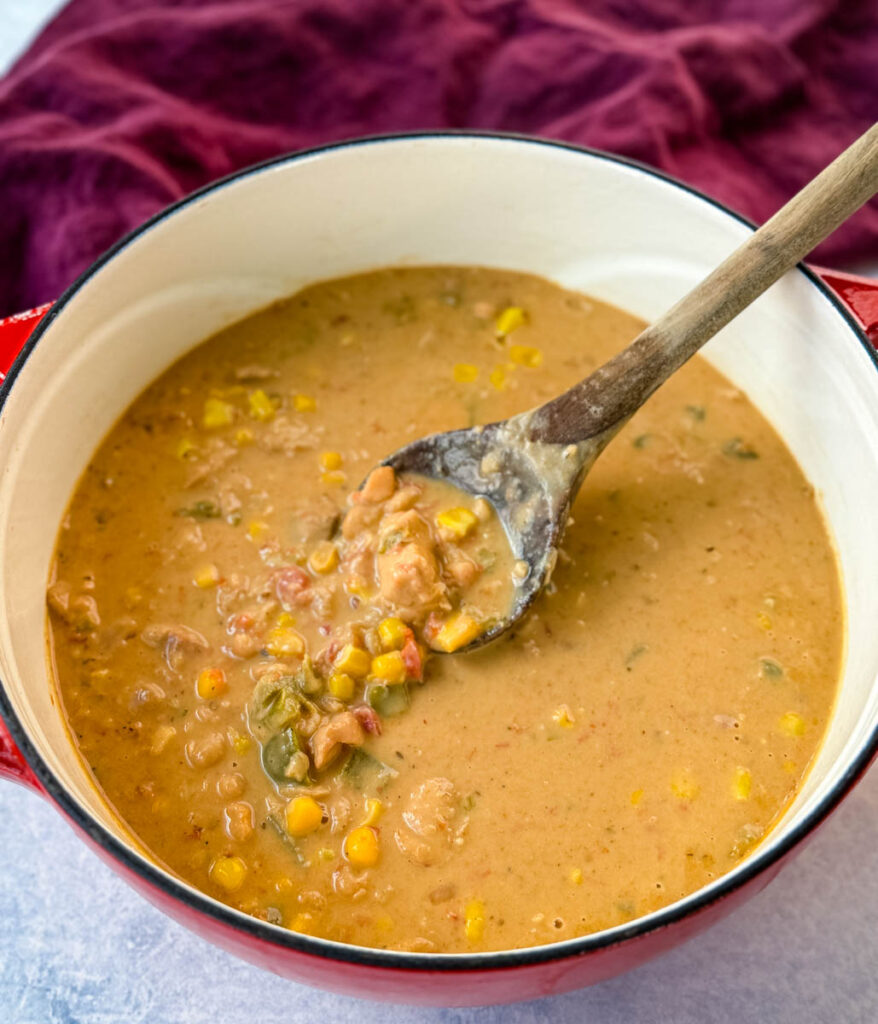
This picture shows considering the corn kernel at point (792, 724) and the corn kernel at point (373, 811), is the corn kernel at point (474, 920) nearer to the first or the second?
the corn kernel at point (373, 811)

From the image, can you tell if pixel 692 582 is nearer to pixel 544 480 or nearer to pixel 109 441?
pixel 544 480

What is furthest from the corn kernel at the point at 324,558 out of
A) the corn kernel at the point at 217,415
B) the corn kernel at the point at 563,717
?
the corn kernel at the point at 563,717

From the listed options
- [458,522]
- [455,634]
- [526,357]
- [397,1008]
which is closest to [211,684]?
[455,634]

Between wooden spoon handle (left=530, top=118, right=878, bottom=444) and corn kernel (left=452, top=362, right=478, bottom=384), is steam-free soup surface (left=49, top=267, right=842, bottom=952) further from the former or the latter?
wooden spoon handle (left=530, top=118, right=878, bottom=444)

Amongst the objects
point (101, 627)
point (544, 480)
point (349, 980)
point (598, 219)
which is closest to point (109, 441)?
point (101, 627)

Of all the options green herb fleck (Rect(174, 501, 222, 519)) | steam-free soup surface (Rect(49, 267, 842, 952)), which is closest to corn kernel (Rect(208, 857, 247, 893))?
steam-free soup surface (Rect(49, 267, 842, 952))
